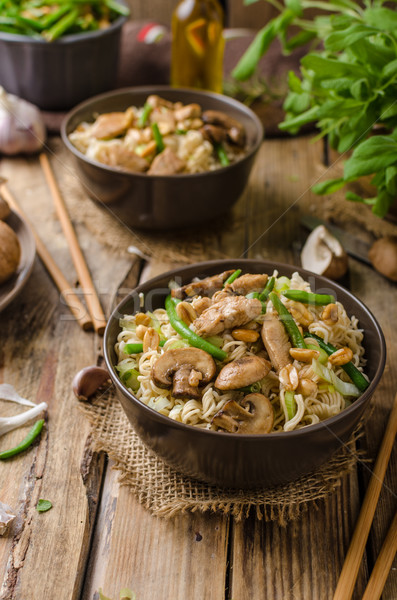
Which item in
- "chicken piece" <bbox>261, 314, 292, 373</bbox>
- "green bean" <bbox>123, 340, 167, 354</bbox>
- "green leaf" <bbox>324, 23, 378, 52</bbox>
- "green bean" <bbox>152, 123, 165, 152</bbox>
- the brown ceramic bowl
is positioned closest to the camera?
the brown ceramic bowl

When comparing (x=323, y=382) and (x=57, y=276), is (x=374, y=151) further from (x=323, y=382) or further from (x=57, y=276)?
(x=57, y=276)

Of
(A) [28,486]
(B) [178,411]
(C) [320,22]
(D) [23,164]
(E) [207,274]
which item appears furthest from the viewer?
(D) [23,164]

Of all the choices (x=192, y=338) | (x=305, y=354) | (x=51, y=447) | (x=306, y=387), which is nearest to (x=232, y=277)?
(x=192, y=338)

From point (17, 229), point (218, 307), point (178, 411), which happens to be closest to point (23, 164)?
point (17, 229)

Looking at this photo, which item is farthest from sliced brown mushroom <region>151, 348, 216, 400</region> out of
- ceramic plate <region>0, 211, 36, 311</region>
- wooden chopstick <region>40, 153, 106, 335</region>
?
ceramic plate <region>0, 211, 36, 311</region>

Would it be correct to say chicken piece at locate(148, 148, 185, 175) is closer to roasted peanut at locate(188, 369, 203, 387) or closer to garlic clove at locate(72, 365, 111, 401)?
garlic clove at locate(72, 365, 111, 401)

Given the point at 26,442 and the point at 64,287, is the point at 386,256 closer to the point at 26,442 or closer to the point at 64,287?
the point at 64,287

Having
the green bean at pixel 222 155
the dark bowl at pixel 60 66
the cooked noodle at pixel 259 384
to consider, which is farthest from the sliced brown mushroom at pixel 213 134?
the cooked noodle at pixel 259 384
